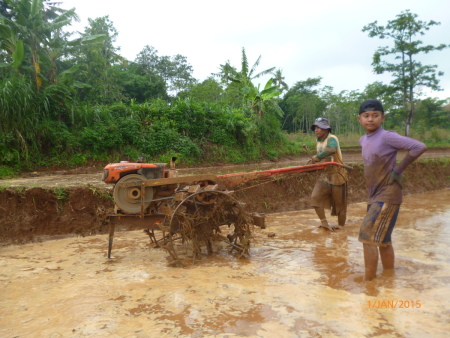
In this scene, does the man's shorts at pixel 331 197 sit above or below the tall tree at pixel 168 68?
below

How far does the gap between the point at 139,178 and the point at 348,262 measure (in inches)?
110

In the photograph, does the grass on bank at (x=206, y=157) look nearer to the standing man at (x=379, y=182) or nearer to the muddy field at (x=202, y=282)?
the muddy field at (x=202, y=282)

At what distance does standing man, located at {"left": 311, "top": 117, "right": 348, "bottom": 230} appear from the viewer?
5395mm

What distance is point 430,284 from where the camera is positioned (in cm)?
340

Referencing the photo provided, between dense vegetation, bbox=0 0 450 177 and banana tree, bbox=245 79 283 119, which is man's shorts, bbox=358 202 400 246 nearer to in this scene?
dense vegetation, bbox=0 0 450 177

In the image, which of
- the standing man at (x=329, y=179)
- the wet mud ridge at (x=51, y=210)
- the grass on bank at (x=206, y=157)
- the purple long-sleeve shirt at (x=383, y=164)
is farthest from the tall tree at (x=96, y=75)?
the purple long-sleeve shirt at (x=383, y=164)

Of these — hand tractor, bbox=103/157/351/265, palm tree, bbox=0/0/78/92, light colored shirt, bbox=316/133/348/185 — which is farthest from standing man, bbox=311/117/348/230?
palm tree, bbox=0/0/78/92

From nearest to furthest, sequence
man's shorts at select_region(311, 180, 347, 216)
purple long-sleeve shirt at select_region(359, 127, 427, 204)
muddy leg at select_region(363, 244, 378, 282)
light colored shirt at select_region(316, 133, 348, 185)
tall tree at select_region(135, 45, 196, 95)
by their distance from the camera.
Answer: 1. purple long-sleeve shirt at select_region(359, 127, 427, 204)
2. muddy leg at select_region(363, 244, 378, 282)
3. light colored shirt at select_region(316, 133, 348, 185)
4. man's shorts at select_region(311, 180, 347, 216)
5. tall tree at select_region(135, 45, 196, 95)

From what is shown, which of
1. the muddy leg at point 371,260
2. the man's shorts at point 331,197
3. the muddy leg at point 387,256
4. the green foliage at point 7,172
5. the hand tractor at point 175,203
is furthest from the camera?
the green foliage at point 7,172

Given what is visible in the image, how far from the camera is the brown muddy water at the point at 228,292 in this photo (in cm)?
263

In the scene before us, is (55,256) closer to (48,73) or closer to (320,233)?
(320,233)

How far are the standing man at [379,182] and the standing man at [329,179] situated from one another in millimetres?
1758

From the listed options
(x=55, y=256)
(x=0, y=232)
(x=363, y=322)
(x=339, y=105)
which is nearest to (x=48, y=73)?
(x=0, y=232)

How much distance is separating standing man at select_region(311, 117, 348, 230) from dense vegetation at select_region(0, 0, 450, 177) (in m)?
9.10
